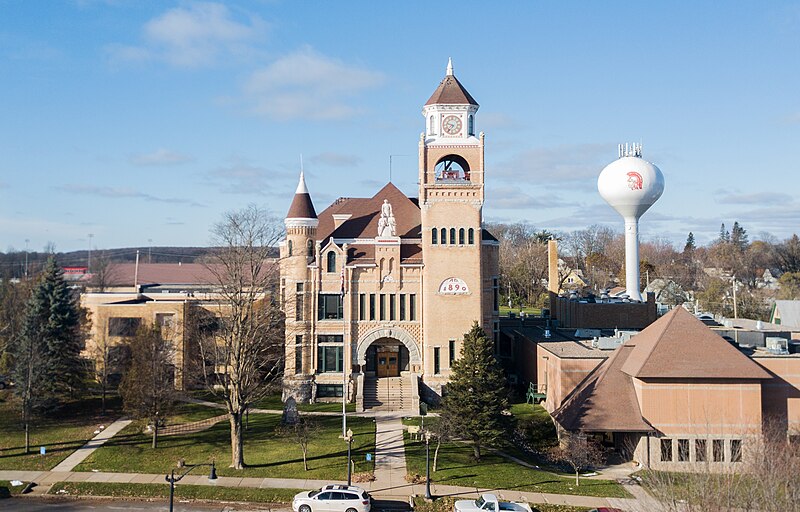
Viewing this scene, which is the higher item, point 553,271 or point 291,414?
point 553,271

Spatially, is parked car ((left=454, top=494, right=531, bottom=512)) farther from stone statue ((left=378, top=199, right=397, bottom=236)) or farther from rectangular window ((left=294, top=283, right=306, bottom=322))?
A: stone statue ((left=378, top=199, right=397, bottom=236))

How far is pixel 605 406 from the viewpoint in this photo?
37.9 m

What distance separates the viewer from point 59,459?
3641 centimetres

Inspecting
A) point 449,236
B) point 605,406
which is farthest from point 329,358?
point 605,406

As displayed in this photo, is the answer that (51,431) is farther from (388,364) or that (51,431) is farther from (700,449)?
(700,449)

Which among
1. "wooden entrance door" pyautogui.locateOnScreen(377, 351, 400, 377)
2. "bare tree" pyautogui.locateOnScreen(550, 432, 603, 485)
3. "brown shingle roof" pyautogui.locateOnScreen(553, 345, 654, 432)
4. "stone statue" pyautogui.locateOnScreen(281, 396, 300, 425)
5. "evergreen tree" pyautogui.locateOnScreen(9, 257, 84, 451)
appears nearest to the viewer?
"bare tree" pyautogui.locateOnScreen(550, 432, 603, 485)

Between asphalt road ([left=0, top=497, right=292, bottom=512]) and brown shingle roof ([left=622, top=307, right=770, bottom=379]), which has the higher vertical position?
brown shingle roof ([left=622, top=307, right=770, bottom=379])

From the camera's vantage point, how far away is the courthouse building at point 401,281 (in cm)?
4922

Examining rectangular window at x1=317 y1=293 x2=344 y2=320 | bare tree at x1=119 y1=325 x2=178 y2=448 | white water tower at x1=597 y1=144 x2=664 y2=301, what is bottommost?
bare tree at x1=119 y1=325 x2=178 y2=448

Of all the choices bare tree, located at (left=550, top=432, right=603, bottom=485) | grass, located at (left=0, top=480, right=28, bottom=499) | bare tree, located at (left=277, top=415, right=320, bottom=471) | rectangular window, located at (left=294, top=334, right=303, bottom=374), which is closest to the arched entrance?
rectangular window, located at (left=294, top=334, right=303, bottom=374)

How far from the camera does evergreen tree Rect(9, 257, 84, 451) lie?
40.6 m

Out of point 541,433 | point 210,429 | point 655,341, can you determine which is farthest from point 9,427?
point 655,341

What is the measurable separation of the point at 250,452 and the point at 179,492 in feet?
20.9

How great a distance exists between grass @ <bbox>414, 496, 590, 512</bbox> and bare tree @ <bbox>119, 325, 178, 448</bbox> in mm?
16082
